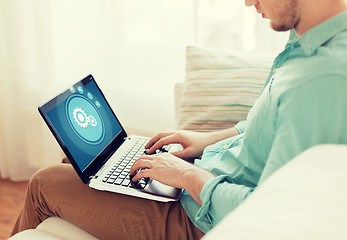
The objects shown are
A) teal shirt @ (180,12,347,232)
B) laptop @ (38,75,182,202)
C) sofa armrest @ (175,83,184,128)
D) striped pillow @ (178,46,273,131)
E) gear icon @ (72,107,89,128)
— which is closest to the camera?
teal shirt @ (180,12,347,232)

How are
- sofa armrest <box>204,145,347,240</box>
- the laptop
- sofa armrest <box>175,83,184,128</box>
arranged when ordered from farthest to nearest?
sofa armrest <box>175,83,184,128</box>, the laptop, sofa armrest <box>204,145,347,240</box>

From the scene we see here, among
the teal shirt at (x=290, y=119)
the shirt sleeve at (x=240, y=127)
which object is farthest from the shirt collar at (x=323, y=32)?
the shirt sleeve at (x=240, y=127)

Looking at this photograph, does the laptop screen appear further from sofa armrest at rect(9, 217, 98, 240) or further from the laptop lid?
sofa armrest at rect(9, 217, 98, 240)

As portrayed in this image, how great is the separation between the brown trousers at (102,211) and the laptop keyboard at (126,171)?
34 millimetres

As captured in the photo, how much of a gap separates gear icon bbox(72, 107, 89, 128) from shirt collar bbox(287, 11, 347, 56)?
637 mm

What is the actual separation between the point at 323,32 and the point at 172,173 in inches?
18.2

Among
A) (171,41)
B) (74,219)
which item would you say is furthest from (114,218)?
(171,41)

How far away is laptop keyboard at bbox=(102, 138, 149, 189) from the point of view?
1.13m

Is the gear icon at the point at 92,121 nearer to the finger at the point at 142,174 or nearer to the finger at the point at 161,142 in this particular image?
the finger at the point at 161,142

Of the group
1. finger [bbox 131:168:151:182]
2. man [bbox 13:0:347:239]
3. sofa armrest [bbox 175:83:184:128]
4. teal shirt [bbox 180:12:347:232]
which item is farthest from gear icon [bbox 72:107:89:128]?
sofa armrest [bbox 175:83:184:128]

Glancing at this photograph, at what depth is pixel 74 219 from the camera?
3.76 feet

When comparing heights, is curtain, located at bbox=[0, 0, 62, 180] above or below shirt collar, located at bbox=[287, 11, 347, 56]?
below

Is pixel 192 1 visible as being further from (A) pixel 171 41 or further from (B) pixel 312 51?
(B) pixel 312 51

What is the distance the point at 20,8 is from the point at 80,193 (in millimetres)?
1343
